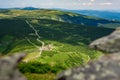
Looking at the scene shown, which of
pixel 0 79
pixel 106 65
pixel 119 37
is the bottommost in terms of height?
pixel 0 79

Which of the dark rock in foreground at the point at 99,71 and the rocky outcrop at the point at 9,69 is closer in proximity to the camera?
the dark rock in foreground at the point at 99,71

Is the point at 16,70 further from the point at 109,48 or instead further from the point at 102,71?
the point at 109,48

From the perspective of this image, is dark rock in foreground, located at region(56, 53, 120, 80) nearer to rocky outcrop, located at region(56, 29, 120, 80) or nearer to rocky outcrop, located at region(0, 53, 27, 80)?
rocky outcrop, located at region(56, 29, 120, 80)

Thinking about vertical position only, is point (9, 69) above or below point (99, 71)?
below

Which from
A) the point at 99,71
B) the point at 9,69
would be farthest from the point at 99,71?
the point at 9,69

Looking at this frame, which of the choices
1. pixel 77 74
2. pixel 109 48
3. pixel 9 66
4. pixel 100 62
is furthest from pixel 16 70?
pixel 109 48

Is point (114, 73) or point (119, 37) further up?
point (119, 37)

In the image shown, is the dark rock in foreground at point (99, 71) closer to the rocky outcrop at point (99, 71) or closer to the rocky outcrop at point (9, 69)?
the rocky outcrop at point (99, 71)

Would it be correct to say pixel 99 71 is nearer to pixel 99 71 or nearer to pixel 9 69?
pixel 99 71

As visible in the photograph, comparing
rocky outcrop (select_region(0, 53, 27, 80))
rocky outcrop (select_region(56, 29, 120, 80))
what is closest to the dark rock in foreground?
rocky outcrop (select_region(56, 29, 120, 80))

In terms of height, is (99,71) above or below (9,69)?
above

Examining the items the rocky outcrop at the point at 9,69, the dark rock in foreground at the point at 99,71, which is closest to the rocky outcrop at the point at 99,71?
the dark rock in foreground at the point at 99,71
